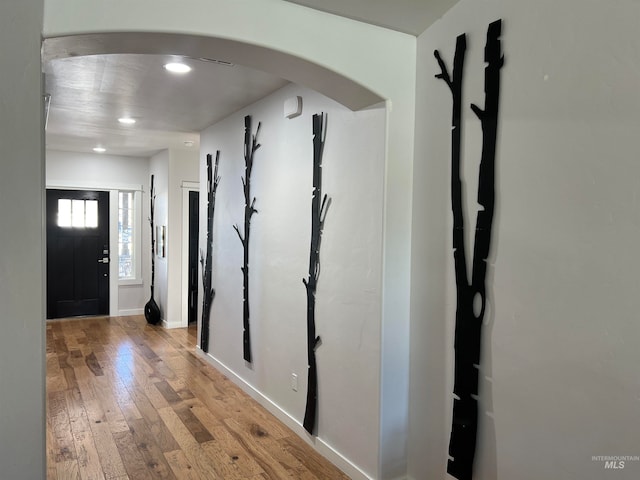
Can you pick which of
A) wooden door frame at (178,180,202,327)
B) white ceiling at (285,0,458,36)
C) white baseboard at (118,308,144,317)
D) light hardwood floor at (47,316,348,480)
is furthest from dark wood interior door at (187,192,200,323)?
white ceiling at (285,0,458,36)

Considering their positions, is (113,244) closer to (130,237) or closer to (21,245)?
(130,237)

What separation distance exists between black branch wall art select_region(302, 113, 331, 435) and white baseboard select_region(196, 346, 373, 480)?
0.11 metres

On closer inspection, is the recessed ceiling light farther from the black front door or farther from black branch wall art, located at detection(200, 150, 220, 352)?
the black front door

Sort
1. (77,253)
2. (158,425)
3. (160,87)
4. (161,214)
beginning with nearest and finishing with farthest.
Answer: (158,425) → (160,87) → (161,214) → (77,253)

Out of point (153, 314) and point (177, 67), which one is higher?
point (177, 67)

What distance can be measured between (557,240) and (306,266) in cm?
169

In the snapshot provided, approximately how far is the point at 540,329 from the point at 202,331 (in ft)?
12.6

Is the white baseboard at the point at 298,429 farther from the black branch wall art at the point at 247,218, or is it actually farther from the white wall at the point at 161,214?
the white wall at the point at 161,214

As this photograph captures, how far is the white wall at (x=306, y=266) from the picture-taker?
2.38 meters

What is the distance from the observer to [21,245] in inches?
58.3

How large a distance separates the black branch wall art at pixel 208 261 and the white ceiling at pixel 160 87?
21.4 inches

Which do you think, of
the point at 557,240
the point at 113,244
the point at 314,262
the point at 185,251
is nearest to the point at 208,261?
the point at 185,251

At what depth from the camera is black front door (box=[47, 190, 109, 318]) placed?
6.55m

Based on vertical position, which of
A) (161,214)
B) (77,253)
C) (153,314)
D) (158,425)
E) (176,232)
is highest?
(161,214)
